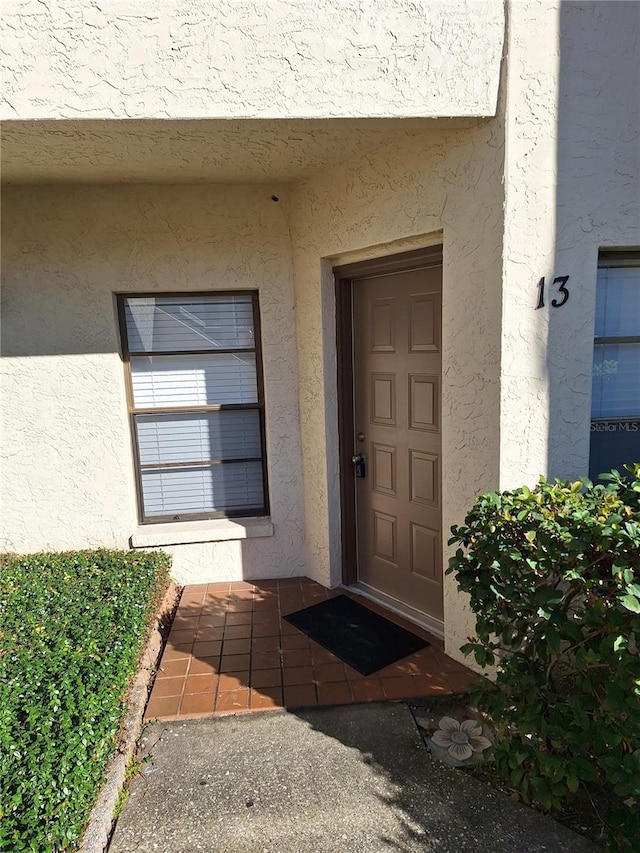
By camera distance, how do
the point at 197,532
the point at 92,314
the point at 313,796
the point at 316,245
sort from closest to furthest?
1. the point at 313,796
2. the point at 316,245
3. the point at 92,314
4. the point at 197,532

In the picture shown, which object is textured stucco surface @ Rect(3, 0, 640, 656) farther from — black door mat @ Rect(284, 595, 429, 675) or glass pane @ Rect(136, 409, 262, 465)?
black door mat @ Rect(284, 595, 429, 675)

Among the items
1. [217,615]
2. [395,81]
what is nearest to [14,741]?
[217,615]

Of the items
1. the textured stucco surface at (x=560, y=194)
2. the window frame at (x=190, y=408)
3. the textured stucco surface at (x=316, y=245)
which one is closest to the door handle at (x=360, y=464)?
the textured stucco surface at (x=316, y=245)

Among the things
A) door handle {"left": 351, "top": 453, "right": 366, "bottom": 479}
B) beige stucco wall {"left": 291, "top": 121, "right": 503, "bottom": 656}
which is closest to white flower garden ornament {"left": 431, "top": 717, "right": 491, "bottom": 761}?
beige stucco wall {"left": 291, "top": 121, "right": 503, "bottom": 656}

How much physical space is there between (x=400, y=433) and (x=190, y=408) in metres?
1.99

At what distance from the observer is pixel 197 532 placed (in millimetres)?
4805

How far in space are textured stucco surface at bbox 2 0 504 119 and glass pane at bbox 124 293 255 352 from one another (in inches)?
76.9

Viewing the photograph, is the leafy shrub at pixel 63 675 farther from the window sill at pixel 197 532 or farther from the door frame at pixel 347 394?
the door frame at pixel 347 394

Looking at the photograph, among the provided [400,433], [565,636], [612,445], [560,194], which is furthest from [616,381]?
[565,636]

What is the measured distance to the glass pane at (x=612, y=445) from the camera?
11.6 feet

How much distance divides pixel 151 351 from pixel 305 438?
1.62 metres

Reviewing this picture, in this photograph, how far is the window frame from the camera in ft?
15.4

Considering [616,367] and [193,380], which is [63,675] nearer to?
[193,380]

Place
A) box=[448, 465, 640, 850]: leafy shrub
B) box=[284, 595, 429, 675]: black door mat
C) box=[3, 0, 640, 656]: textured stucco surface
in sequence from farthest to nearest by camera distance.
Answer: box=[284, 595, 429, 675]: black door mat, box=[3, 0, 640, 656]: textured stucco surface, box=[448, 465, 640, 850]: leafy shrub
